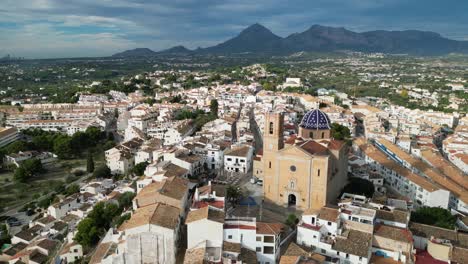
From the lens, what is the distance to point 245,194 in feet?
109

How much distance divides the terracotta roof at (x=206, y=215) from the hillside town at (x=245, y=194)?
124mm

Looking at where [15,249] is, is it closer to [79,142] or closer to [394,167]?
[79,142]

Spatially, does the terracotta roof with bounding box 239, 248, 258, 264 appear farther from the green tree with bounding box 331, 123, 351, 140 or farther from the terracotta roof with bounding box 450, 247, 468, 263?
the green tree with bounding box 331, 123, 351, 140

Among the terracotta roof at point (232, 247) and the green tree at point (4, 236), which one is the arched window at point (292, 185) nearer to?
the terracotta roof at point (232, 247)

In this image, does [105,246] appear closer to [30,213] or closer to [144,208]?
[144,208]

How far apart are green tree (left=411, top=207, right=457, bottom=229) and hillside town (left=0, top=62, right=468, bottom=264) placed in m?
0.11

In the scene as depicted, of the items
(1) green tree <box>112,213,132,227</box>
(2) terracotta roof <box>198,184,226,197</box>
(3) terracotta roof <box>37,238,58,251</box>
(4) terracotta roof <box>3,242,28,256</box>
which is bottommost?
(4) terracotta roof <box>3,242,28,256</box>

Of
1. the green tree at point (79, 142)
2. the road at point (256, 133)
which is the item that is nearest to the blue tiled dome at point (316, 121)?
the road at point (256, 133)

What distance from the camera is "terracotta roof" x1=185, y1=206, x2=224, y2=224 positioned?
22.7 meters

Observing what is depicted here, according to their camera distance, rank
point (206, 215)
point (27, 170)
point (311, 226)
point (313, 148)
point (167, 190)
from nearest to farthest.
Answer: point (206, 215) → point (311, 226) → point (167, 190) → point (313, 148) → point (27, 170)

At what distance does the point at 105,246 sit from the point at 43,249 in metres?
9.85

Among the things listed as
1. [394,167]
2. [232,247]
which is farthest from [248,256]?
[394,167]

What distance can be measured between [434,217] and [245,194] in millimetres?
14709

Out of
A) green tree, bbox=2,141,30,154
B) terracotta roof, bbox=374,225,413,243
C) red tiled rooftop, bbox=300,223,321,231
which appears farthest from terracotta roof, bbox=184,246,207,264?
green tree, bbox=2,141,30,154
